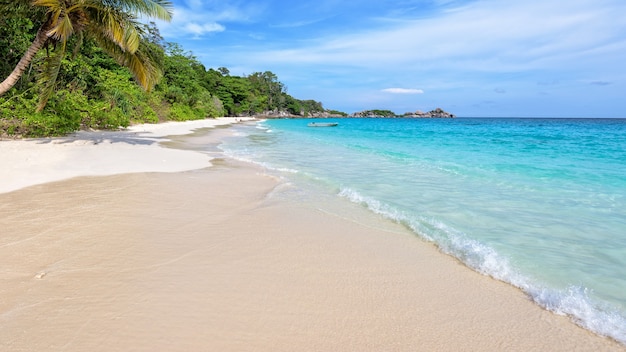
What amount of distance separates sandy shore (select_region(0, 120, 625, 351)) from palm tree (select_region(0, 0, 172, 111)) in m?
7.18

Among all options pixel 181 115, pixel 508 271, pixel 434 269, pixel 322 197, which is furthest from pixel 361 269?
pixel 181 115

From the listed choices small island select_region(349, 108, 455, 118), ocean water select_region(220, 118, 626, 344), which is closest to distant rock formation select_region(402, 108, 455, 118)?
small island select_region(349, 108, 455, 118)

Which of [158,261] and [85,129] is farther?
[85,129]

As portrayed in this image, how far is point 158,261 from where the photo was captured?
3.43 meters

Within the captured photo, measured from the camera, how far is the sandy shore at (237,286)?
2.31 metres

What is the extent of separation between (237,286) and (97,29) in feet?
41.4

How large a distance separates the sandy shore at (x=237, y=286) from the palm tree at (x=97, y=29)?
23.6 feet

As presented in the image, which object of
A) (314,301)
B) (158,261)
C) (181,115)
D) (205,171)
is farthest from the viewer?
(181,115)

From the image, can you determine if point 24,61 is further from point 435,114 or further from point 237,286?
point 435,114

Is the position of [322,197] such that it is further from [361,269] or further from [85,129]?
[85,129]

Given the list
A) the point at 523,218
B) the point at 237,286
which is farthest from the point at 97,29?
the point at 523,218

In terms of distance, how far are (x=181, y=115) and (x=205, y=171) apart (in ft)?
114

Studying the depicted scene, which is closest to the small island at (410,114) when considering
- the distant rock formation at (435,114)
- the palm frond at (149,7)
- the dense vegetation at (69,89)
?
the distant rock formation at (435,114)

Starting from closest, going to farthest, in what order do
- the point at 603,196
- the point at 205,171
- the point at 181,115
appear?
Answer: the point at 603,196
the point at 205,171
the point at 181,115
